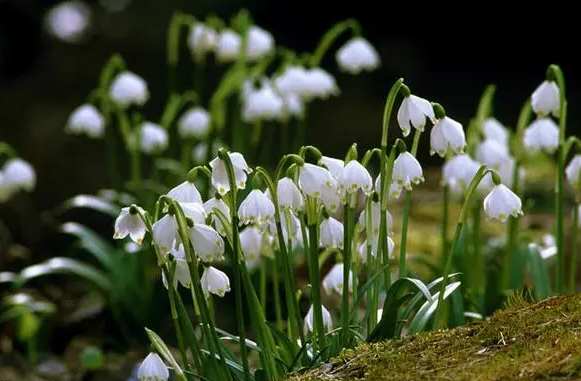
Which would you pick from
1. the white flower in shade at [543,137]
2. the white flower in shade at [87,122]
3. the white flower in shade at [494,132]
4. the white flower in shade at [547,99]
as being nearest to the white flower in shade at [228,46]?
the white flower in shade at [87,122]

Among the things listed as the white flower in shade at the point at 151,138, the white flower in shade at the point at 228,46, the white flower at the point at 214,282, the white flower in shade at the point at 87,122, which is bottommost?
the white flower at the point at 214,282

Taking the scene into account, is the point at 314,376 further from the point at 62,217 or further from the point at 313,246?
the point at 62,217

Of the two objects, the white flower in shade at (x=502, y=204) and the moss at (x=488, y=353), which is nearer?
the moss at (x=488, y=353)

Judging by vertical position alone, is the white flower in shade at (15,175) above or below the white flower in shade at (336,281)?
above

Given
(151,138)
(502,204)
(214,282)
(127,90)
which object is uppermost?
(127,90)

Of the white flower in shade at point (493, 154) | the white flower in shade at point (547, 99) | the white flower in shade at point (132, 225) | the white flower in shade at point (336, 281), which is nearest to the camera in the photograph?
the white flower in shade at point (132, 225)

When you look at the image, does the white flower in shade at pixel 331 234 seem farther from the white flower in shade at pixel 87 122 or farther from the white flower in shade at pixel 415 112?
the white flower in shade at pixel 87 122

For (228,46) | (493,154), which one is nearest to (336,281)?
(493,154)

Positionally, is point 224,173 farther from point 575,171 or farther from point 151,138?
point 151,138
